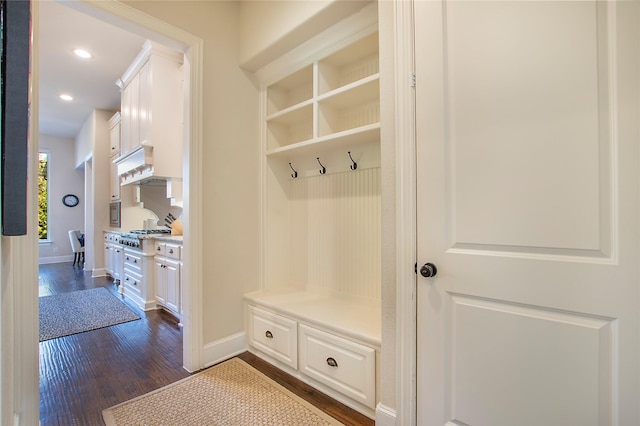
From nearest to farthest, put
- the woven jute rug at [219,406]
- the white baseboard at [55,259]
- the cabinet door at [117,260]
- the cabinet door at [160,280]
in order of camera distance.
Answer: the woven jute rug at [219,406]
the cabinet door at [160,280]
the cabinet door at [117,260]
the white baseboard at [55,259]

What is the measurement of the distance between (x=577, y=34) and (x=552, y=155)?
0.41m

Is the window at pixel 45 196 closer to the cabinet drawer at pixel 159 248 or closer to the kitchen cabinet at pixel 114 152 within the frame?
the kitchen cabinet at pixel 114 152

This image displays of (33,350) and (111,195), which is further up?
(111,195)

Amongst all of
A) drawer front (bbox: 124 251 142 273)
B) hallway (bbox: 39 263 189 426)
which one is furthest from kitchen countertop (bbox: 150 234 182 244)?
hallway (bbox: 39 263 189 426)

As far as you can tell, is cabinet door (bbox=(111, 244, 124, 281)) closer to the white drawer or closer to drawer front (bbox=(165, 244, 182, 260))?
drawer front (bbox=(165, 244, 182, 260))

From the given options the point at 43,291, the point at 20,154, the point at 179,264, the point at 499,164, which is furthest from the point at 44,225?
the point at 499,164

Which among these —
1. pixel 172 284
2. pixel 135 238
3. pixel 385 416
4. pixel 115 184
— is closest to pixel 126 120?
pixel 115 184

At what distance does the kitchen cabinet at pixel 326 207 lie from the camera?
1.78 m

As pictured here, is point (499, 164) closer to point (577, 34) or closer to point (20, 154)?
Result: point (577, 34)

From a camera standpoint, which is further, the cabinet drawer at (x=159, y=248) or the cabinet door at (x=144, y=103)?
the cabinet door at (x=144, y=103)

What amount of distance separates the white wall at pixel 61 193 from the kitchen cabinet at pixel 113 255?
295 centimetres

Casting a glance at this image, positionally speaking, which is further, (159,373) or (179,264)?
(179,264)

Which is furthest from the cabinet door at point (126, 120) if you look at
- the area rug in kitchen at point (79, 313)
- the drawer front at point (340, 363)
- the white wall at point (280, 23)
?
the drawer front at point (340, 363)

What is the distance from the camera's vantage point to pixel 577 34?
993mm
